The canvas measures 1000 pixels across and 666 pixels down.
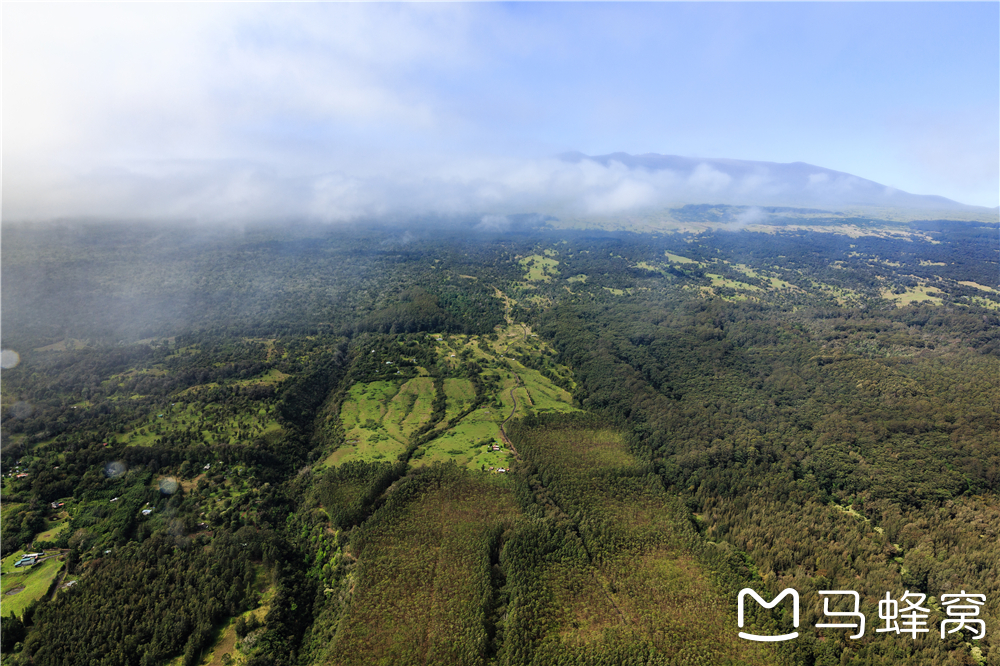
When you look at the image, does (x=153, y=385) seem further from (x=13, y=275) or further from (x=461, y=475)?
(x=13, y=275)

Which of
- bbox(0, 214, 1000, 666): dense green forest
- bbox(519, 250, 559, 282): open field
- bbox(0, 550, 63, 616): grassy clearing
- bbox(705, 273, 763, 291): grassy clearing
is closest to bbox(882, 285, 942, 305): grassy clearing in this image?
bbox(0, 214, 1000, 666): dense green forest

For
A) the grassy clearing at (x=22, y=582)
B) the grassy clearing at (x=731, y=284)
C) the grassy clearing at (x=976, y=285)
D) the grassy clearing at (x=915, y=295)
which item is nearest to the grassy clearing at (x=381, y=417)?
the grassy clearing at (x=22, y=582)

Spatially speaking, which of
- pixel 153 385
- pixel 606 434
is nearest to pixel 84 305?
pixel 153 385

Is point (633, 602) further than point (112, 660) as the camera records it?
Yes

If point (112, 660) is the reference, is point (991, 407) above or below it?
above

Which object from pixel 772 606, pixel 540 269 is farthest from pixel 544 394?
pixel 540 269

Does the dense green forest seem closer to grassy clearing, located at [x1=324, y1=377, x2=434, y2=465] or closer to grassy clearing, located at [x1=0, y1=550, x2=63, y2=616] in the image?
grassy clearing, located at [x1=0, y1=550, x2=63, y2=616]

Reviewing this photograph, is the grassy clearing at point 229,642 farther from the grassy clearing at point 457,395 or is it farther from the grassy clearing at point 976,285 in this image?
the grassy clearing at point 976,285
